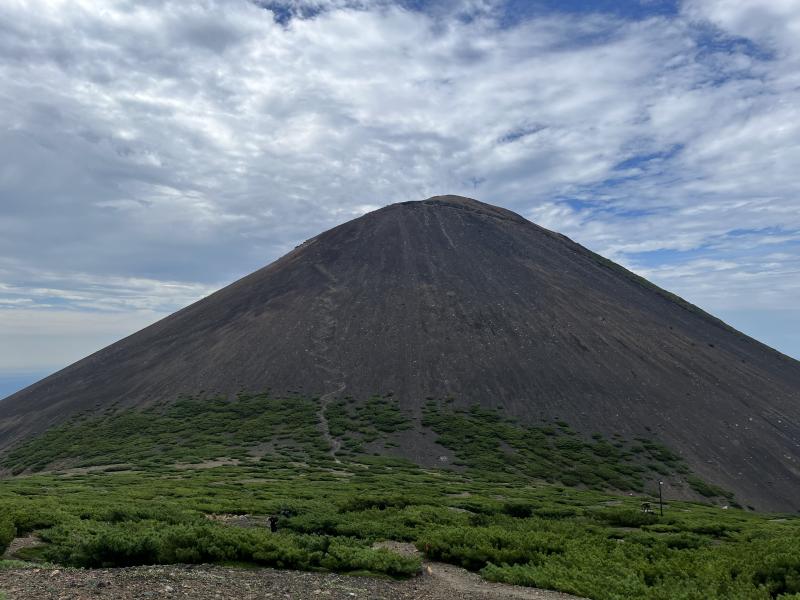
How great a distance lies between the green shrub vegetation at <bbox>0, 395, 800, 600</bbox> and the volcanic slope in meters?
6.69

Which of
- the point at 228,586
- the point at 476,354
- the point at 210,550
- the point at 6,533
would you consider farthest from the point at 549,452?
the point at 6,533

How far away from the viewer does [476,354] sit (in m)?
82.1

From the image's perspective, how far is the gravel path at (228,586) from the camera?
387 inches

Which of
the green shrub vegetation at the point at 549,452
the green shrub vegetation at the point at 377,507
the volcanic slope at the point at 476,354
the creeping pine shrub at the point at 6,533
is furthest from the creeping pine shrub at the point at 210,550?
the volcanic slope at the point at 476,354

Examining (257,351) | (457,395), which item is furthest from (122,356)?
(457,395)

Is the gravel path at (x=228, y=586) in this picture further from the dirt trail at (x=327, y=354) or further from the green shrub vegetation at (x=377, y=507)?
the dirt trail at (x=327, y=354)

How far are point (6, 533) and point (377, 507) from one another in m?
15.7

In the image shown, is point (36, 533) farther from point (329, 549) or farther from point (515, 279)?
point (515, 279)

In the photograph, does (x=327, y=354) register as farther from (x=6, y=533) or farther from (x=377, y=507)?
(x=6, y=533)

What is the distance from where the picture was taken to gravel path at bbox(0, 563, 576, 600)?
32.3 feet

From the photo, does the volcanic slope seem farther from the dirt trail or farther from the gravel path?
the gravel path

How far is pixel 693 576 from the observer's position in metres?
14.3

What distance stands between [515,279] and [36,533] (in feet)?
313

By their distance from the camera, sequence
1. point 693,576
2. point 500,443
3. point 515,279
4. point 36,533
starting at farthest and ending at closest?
point 515,279
point 500,443
point 36,533
point 693,576
